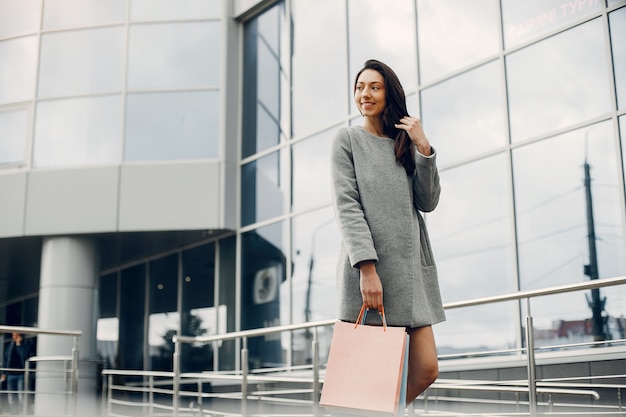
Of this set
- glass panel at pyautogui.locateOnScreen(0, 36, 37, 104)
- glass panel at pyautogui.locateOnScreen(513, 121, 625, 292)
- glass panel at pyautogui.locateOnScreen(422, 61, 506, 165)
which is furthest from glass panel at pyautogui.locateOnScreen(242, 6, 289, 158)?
glass panel at pyautogui.locateOnScreen(513, 121, 625, 292)

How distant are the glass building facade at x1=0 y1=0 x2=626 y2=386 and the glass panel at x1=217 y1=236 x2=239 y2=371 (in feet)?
0.13

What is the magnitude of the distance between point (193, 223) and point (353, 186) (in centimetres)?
1057

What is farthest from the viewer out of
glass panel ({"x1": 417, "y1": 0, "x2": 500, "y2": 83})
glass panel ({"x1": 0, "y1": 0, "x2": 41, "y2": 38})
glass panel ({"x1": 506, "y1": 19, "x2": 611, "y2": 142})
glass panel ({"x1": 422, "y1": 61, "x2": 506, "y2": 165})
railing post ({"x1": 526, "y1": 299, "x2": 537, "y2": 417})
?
glass panel ({"x1": 0, "y1": 0, "x2": 41, "y2": 38})

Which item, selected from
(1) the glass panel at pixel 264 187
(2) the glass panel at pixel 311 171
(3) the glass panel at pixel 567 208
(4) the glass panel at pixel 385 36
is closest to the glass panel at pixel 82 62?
(1) the glass panel at pixel 264 187

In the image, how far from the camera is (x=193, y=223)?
13.5 m

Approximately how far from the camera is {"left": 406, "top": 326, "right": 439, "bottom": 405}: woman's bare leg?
2.95 m

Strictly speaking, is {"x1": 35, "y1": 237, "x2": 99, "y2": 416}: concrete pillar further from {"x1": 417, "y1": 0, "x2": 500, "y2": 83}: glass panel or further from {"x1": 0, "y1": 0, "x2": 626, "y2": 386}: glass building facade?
{"x1": 417, "y1": 0, "x2": 500, "y2": 83}: glass panel

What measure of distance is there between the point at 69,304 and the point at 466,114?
7.88 metres

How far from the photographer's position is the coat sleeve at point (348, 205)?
9.62ft

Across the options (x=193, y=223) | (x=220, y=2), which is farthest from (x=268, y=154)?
(x=220, y=2)

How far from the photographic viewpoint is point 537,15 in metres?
9.18

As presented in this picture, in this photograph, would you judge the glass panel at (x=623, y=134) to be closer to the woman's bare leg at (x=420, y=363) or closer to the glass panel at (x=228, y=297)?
the woman's bare leg at (x=420, y=363)

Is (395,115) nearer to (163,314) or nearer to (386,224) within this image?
(386,224)

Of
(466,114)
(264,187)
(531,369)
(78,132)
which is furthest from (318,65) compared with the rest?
(531,369)
